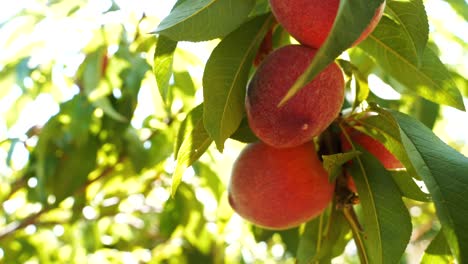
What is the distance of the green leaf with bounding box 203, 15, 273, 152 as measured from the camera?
1001 mm

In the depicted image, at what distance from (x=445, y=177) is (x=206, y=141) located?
423 millimetres

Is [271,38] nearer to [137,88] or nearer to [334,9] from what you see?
[334,9]

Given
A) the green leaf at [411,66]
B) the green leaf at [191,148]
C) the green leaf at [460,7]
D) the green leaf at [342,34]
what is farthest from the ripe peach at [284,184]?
the green leaf at [460,7]

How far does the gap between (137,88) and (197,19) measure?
725 millimetres

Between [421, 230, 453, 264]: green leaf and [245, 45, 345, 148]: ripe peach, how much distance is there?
290 mm

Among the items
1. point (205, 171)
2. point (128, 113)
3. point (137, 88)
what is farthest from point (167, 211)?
point (137, 88)

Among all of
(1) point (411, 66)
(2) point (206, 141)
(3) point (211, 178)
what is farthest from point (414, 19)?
(3) point (211, 178)

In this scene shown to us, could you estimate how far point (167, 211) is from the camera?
6.53 ft

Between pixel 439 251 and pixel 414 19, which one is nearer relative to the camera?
pixel 414 19

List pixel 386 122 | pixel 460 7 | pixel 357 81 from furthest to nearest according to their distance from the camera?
pixel 460 7 → pixel 357 81 → pixel 386 122

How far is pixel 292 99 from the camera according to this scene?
3.27 ft

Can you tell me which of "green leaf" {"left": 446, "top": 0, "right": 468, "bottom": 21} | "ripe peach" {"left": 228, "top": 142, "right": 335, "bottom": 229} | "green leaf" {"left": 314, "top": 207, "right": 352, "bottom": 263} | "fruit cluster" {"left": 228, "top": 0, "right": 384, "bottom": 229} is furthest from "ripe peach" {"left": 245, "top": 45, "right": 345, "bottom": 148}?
"green leaf" {"left": 446, "top": 0, "right": 468, "bottom": 21}

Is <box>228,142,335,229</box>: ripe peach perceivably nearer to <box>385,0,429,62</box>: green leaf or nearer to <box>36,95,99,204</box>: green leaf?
<box>385,0,429,62</box>: green leaf

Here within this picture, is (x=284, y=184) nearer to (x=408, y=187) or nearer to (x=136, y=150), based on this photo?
(x=408, y=187)
